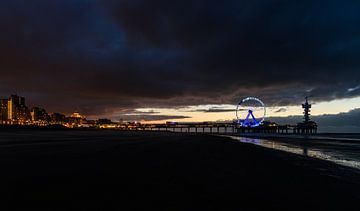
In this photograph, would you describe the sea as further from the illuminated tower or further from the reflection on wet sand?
the illuminated tower

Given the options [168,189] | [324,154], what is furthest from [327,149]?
[168,189]

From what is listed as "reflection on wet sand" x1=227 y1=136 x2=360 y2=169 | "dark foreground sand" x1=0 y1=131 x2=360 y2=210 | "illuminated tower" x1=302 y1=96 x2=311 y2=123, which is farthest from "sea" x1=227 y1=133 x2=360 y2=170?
"illuminated tower" x1=302 y1=96 x2=311 y2=123

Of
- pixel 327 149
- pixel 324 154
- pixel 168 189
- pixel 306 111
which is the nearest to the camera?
pixel 168 189

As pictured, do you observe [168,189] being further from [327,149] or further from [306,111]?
[306,111]

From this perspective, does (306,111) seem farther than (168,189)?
Yes

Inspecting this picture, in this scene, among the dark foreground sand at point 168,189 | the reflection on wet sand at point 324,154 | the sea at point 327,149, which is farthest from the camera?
the sea at point 327,149

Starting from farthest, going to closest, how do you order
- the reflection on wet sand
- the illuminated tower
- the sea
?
the illuminated tower, the sea, the reflection on wet sand

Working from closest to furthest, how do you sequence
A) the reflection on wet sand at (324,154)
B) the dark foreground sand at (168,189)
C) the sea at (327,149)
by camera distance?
the dark foreground sand at (168,189), the reflection on wet sand at (324,154), the sea at (327,149)

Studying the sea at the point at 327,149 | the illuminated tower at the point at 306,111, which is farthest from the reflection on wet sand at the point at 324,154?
the illuminated tower at the point at 306,111

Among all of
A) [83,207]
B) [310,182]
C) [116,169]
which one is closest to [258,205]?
[83,207]

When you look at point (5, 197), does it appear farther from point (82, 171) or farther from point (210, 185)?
point (210, 185)

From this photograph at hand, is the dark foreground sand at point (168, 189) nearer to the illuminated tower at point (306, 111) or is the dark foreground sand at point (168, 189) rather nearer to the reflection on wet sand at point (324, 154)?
the reflection on wet sand at point (324, 154)

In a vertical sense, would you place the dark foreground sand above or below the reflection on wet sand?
above

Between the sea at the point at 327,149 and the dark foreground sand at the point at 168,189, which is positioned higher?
the dark foreground sand at the point at 168,189
